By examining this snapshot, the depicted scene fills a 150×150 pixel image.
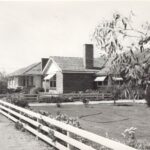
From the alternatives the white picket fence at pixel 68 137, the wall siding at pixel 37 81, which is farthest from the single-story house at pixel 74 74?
the white picket fence at pixel 68 137

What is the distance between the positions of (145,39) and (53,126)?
546 centimetres

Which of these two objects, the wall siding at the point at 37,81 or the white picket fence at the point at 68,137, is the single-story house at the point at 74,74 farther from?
the white picket fence at the point at 68,137

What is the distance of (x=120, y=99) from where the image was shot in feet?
121

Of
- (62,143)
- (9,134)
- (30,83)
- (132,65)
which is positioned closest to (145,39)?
(132,65)

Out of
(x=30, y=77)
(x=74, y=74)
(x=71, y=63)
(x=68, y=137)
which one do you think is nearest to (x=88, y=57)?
(x=71, y=63)

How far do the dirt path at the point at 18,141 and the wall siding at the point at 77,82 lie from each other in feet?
96.1

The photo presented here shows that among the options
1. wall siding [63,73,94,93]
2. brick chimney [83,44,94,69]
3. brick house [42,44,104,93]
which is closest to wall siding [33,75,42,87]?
brick house [42,44,104,93]

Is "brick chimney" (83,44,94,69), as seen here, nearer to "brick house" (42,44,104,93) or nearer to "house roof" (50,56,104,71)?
"brick house" (42,44,104,93)

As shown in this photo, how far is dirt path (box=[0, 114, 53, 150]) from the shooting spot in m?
9.55

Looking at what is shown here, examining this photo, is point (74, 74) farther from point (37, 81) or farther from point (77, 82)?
point (37, 81)

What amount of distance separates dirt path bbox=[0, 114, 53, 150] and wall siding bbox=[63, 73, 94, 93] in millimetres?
29303

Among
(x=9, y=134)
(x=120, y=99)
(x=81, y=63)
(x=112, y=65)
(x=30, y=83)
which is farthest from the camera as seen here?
(x=30, y=83)

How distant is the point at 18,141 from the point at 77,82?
1284 inches

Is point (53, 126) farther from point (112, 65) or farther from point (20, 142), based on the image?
point (112, 65)
